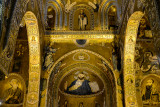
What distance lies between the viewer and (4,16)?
19.8ft

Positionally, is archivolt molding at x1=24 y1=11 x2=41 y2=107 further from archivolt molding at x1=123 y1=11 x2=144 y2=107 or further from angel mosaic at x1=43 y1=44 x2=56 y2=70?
archivolt molding at x1=123 y1=11 x2=144 y2=107

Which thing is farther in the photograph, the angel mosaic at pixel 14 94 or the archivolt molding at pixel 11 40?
the angel mosaic at pixel 14 94

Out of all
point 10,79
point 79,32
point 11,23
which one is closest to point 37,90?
point 10,79

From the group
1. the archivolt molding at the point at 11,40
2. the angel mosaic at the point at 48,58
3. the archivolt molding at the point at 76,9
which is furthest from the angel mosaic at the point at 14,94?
the archivolt molding at the point at 11,40

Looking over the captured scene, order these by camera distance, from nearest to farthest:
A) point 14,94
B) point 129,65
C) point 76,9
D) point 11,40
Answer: point 11,40 → point 129,65 → point 14,94 → point 76,9

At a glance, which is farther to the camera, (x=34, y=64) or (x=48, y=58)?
(x=48, y=58)

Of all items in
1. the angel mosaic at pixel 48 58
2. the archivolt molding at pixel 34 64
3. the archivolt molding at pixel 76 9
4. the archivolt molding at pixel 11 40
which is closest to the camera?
the archivolt molding at pixel 11 40

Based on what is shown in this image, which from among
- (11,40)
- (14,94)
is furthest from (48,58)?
→ (11,40)

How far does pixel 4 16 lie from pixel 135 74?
312 inches

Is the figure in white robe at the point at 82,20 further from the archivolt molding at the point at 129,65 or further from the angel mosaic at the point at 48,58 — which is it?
the archivolt molding at the point at 129,65

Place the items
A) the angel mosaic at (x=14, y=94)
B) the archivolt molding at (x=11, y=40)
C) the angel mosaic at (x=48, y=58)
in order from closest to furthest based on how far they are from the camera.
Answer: the archivolt molding at (x=11, y=40) → the angel mosaic at (x=48, y=58) → the angel mosaic at (x=14, y=94)

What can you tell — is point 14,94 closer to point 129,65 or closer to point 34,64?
point 34,64

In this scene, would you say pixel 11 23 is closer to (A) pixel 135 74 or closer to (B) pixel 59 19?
(B) pixel 59 19

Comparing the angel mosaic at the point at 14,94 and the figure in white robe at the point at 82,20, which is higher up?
the figure in white robe at the point at 82,20
